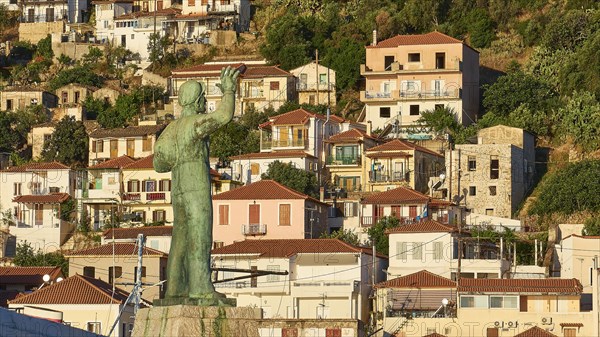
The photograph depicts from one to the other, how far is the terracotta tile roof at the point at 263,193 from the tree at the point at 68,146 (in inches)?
703

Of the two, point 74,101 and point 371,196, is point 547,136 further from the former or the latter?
point 74,101

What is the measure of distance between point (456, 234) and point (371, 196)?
9671 millimetres

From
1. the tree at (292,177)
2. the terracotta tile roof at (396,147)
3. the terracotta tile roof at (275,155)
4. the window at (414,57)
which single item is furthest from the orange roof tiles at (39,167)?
the window at (414,57)

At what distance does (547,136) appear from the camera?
93812mm

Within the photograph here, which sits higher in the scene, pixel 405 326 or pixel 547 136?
pixel 547 136

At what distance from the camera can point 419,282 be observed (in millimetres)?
71750

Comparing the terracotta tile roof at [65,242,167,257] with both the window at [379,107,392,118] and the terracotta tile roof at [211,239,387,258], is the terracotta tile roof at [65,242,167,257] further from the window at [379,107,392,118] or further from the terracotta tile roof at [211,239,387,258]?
the window at [379,107,392,118]

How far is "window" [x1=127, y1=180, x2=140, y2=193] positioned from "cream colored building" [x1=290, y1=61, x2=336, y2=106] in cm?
1542

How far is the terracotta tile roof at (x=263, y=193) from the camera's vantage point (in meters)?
82.7

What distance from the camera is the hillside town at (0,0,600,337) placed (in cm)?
7012

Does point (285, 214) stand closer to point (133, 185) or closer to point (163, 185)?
point (163, 185)

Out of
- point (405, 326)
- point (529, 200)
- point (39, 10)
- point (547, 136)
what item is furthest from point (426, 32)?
point (405, 326)

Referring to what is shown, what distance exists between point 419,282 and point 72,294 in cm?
1409

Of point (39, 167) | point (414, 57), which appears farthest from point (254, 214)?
point (414, 57)
